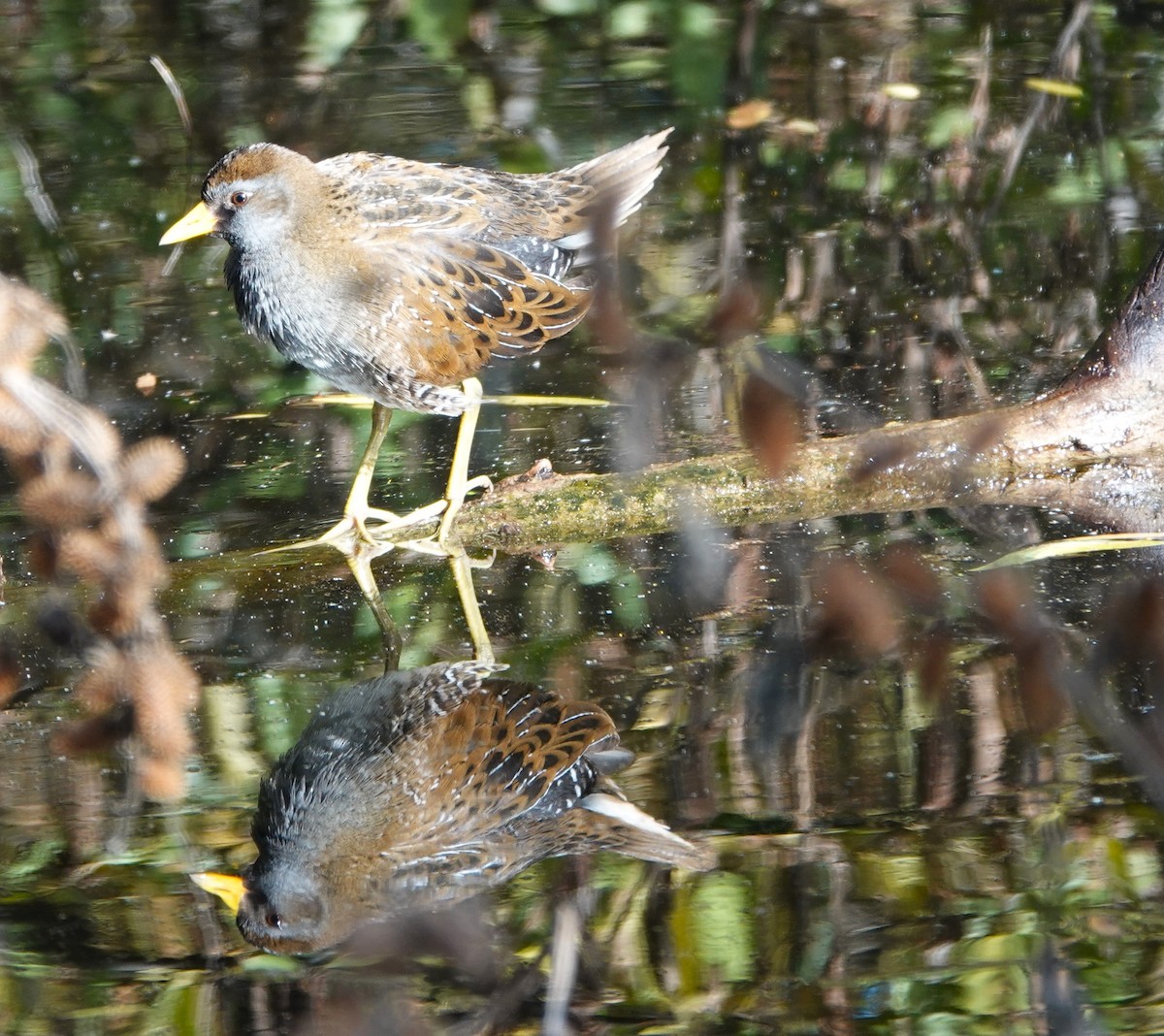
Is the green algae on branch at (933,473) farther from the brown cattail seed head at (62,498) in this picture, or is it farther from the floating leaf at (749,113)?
the floating leaf at (749,113)

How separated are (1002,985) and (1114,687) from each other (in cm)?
95

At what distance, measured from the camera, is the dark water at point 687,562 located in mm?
2682

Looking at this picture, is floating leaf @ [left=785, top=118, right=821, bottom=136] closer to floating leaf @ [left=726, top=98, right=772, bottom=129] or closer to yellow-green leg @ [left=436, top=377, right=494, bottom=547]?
floating leaf @ [left=726, top=98, right=772, bottom=129]

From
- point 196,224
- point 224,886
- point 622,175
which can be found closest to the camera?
point 224,886

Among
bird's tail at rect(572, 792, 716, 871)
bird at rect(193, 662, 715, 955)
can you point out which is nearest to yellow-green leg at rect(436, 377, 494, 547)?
bird at rect(193, 662, 715, 955)

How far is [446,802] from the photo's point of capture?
3125 millimetres

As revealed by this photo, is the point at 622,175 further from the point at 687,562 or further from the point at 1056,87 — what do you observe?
the point at 1056,87

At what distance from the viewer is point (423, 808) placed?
3105 mm

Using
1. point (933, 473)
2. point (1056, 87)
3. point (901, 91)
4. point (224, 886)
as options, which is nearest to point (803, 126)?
point (901, 91)

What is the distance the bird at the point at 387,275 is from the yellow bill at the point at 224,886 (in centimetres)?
146

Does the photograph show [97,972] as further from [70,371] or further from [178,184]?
[178,184]

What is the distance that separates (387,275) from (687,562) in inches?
44.0

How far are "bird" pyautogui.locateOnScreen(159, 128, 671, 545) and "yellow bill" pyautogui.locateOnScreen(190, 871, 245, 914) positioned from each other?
1.46m

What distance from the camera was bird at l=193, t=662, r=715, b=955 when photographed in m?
2.85
